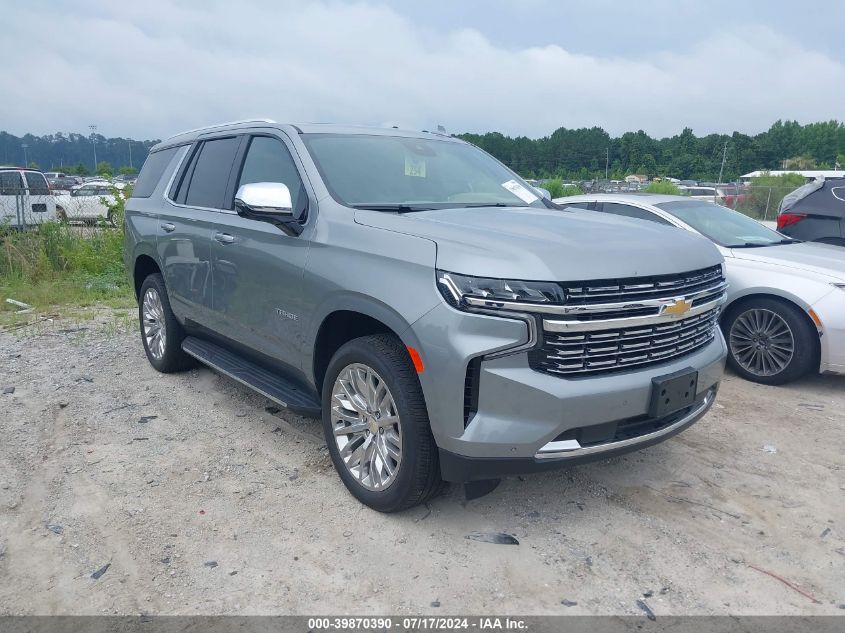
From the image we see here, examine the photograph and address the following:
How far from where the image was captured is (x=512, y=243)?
116 inches

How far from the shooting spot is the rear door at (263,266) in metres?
3.75

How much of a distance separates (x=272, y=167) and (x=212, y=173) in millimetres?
885

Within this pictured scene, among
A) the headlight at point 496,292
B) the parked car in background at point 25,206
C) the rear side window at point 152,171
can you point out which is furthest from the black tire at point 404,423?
the parked car in background at point 25,206

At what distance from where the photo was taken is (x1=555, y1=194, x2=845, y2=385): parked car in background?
5203 millimetres

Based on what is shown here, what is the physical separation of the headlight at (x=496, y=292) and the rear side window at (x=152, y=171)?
3645 millimetres

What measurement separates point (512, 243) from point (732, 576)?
171 centimetres

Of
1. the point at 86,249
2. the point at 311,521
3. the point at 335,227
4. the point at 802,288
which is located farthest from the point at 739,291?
the point at 86,249

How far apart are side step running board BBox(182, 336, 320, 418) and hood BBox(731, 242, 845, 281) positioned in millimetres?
4028

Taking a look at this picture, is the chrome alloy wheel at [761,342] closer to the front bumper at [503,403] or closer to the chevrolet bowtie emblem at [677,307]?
the chevrolet bowtie emblem at [677,307]

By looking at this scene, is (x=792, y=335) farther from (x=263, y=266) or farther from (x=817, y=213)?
(x=263, y=266)

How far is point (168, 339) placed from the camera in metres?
5.44

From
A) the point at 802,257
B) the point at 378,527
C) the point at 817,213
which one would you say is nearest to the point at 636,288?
the point at 378,527

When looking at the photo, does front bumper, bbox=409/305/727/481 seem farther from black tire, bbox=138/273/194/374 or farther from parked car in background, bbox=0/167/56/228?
parked car in background, bbox=0/167/56/228

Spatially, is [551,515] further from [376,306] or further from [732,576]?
[376,306]
